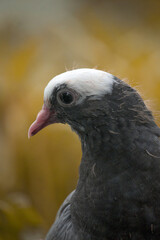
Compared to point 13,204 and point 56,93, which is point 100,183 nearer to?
point 56,93

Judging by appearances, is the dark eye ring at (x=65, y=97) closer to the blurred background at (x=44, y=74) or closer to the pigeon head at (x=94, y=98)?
the pigeon head at (x=94, y=98)

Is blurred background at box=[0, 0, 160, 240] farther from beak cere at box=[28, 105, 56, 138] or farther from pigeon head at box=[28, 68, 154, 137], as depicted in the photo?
pigeon head at box=[28, 68, 154, 137]

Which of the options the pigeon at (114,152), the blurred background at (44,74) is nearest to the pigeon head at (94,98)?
the pigeon at (114,152)

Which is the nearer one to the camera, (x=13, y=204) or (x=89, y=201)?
(x=89, y=201)

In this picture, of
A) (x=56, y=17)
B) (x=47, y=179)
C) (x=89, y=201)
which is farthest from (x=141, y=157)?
(x=56, y=17)

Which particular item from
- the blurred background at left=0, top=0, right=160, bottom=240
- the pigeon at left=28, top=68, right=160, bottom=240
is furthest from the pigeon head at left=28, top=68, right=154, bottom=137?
the blurred background at left=0, top=0, right=160, bottom=240

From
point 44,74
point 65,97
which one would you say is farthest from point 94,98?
Answer: point 44,74
